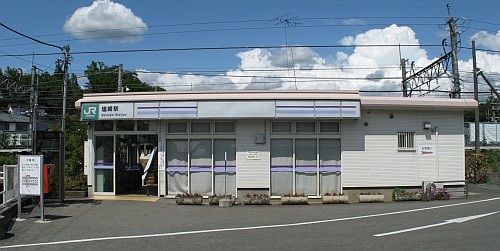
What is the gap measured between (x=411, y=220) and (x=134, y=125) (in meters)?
10.9

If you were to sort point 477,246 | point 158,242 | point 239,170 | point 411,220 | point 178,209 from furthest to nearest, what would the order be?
1. point 239,170
2. point 178,209
3. point 411,220
4. point 158,242
5. point 477,246

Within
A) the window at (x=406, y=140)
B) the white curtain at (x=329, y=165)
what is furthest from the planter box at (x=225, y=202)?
the window at (x=406, y=140)

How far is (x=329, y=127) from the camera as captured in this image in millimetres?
17078

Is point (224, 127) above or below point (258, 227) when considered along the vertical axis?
above

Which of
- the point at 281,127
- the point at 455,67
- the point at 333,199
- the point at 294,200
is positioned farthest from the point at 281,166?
the point at 455,67

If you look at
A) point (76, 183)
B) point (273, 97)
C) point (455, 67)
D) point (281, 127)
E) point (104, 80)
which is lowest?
point (76, 183)

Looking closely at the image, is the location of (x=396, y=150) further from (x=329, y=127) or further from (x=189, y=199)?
(x=189, y=199)

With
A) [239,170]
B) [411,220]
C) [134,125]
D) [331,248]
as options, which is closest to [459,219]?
[411,220]

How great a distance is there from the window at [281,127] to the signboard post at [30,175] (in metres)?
8.42

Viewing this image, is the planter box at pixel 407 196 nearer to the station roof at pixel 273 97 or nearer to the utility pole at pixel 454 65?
the station roof at pixel 273 97

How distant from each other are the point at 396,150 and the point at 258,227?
8.66 m

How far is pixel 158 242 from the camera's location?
9016 mm

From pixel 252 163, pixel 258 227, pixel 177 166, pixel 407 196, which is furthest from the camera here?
pixel 177 166

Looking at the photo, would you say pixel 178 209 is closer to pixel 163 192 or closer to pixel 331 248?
pixel 163 192
